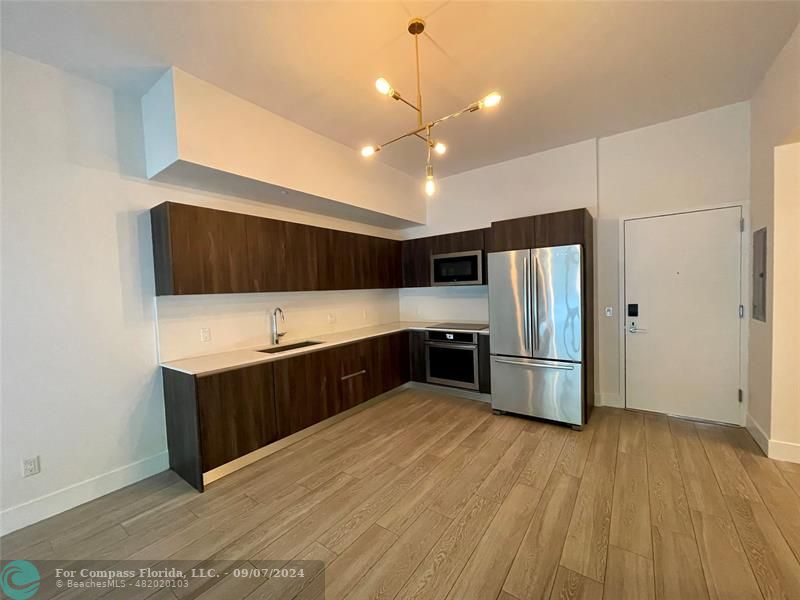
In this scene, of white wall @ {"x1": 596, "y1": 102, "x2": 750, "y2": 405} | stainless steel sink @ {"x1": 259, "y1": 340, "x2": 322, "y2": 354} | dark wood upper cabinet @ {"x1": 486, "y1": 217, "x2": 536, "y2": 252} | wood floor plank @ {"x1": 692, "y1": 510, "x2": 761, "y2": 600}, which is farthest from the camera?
dark wood upper cabinet @ {"x1": 486, "y1": 217, "x2": 536, "y2": 252}

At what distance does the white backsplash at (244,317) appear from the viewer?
8.87 ft

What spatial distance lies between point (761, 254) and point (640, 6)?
2225mm

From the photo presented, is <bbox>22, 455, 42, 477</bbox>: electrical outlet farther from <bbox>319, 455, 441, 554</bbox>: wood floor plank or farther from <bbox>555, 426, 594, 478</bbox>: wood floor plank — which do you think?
<bbox>555, 426, 594, 478</bbox>: wood floor plank

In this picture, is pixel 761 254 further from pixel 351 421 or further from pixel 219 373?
pixel 219 373

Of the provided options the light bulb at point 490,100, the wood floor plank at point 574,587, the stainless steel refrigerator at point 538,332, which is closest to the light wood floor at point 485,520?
the wood floor plank at point 574,587

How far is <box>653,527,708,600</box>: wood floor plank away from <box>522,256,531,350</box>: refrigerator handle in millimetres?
1744

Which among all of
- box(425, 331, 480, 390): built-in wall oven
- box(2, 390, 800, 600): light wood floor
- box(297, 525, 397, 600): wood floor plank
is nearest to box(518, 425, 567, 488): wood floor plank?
box(2, 390, 800, 600): light wood floor

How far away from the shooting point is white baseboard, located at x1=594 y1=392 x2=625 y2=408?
11.6 feet

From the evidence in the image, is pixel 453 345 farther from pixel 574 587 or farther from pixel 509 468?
pixel 574 587

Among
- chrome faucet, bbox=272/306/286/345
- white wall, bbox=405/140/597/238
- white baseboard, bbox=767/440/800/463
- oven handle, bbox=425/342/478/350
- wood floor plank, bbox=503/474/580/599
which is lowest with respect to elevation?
wood floor plank, bbox=503/474/580/599

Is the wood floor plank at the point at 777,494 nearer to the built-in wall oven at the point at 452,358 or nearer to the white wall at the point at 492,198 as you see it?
the built-in wall oven at the point at 452,358

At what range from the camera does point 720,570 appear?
1557mm

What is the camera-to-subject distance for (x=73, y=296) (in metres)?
2.23

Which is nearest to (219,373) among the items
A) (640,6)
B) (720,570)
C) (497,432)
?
(497,432)
